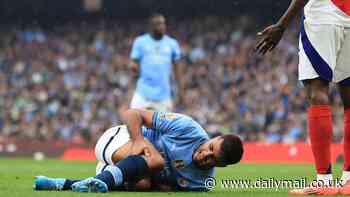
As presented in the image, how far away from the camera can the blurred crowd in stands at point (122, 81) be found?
22359 mm

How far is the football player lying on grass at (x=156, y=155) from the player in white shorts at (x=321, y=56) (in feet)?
2.39

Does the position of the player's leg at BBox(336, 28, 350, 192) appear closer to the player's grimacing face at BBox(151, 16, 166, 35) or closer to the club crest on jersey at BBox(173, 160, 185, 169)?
the club crest on jersey at BBox(173, 160, 185, 169)

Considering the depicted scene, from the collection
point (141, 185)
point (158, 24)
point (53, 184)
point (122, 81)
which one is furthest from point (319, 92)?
point (122, 81)

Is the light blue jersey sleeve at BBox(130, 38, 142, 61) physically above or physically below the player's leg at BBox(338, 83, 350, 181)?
above

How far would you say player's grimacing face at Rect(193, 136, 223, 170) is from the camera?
6.58 meters

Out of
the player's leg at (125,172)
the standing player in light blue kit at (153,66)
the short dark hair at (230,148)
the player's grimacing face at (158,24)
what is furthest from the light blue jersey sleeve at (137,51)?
the short dark hair at (230,148)

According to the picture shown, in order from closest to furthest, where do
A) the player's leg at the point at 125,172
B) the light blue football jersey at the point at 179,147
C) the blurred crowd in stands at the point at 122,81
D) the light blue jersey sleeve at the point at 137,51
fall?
the player's leg at the point at 125,172 < the light blue football jersey at the point at 179,147 < the light blue jersey sleeve at the point at 137,51 < the blurred crowd in stands at the point at 122,81

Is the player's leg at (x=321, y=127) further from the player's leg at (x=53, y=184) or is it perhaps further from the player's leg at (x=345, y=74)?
the player's leg at (x=53, y=184)

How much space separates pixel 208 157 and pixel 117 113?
17.7 metres

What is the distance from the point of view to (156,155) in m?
6.69

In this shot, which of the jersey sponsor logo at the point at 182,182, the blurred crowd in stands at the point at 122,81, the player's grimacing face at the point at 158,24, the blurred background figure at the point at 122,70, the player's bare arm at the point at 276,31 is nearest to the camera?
the player's bare arm at the point at 276,31

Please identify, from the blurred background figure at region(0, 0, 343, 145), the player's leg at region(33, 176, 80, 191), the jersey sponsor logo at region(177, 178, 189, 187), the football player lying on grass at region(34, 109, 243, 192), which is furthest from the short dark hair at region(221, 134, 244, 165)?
the blurred background figure at region(0, 0, 343, 145)

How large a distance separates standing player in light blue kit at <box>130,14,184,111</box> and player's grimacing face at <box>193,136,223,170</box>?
7.41 metres

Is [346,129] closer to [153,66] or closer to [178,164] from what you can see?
[178,164]
